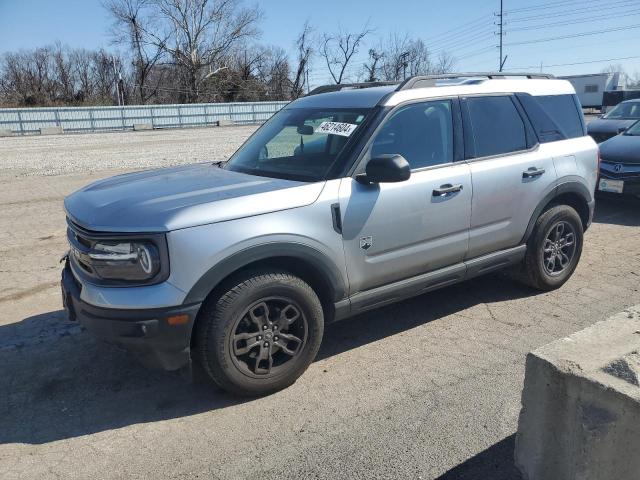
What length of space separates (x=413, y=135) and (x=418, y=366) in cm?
169

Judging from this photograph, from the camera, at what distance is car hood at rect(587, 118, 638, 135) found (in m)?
→ 13.0

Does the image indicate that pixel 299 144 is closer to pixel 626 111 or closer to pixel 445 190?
pixel 445 190

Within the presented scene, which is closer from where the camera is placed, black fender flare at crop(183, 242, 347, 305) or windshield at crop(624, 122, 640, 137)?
black fender flare at crop(183, 242, 347, 305)

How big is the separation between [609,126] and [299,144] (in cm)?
1163

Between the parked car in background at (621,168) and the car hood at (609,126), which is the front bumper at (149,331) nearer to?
the parked car in background at (621,168)

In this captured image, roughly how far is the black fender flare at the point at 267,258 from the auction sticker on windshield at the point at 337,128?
0.97 meters

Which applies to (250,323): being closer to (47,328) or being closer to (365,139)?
(365,139)

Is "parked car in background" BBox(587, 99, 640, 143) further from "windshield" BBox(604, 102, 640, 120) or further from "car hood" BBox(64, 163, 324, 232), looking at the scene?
"car hood" BBox(64, 163, 324, 232)

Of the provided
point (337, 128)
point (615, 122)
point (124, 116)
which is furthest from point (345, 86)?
point (124, 116)

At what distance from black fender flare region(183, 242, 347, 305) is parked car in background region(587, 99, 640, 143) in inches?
460

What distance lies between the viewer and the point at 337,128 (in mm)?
4047

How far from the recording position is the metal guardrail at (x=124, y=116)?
1332 inches

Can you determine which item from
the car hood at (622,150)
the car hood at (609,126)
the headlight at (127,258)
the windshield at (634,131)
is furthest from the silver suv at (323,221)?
the car hood at (609,126)

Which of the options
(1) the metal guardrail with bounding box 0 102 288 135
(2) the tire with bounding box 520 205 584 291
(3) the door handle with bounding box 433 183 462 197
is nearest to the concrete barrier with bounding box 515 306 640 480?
(3) the door handle with bounding box 433 183 462 197
